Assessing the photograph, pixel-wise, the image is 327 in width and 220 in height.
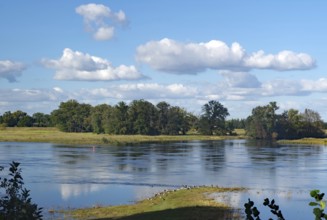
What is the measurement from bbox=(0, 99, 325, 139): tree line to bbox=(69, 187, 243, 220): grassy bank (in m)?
131

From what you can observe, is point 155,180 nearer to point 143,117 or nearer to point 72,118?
point 143,117

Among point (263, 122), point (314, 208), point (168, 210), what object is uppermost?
point (263, 122)

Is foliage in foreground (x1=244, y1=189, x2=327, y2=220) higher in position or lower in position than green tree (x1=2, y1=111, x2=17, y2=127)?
lower

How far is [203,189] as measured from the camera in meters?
37.3

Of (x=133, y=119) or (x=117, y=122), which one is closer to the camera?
(x=117, y=122)

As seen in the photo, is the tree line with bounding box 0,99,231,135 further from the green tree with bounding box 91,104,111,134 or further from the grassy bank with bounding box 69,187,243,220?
the grassy bank with bounding box 69,187,243,220

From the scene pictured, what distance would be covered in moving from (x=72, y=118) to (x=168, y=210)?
15589 cm

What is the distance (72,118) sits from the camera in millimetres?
180000

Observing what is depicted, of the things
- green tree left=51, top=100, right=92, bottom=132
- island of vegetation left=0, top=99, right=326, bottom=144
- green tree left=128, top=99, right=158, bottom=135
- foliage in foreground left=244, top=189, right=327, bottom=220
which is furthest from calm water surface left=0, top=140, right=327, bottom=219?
green tree left=51, top=100, right=92, bottom=132

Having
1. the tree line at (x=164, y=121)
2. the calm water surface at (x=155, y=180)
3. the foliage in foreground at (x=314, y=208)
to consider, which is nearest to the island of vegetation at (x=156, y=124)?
the tree line at (x=164, y=121)

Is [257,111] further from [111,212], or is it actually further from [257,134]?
[111,212]

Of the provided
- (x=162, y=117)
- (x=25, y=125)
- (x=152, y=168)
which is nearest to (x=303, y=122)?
(x=162, y=117)

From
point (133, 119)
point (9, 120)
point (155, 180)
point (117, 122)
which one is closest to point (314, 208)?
point (155, 180)

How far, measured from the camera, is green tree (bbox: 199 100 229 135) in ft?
623
